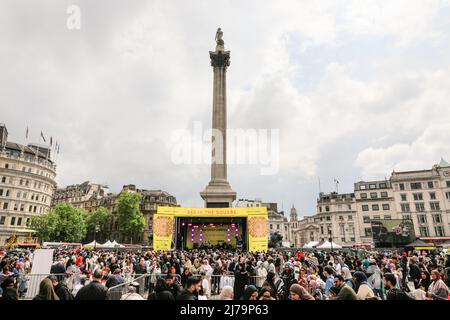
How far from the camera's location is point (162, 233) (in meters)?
32.8

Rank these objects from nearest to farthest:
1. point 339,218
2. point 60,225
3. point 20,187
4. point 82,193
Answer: point 60,225, point 20,187, point 339,218, point 82,193

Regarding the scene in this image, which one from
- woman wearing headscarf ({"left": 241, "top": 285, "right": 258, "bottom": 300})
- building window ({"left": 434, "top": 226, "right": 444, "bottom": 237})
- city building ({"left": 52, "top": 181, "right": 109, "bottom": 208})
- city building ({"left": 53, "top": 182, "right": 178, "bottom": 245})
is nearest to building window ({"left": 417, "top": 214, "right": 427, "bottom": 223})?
building window ({"left": 434, "top": 226, "right": 444, "bottom": 237})

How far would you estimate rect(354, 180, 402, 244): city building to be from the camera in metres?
69.1

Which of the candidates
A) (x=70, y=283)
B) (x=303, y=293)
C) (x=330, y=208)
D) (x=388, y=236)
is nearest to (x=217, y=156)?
(x=388, y=236)

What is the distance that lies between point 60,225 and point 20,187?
1551 cm

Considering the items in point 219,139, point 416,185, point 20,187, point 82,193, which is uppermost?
point 82,193

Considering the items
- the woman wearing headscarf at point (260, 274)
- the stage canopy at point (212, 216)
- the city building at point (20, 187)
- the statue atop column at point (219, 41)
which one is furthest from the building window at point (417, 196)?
the city building at point (20, 187)

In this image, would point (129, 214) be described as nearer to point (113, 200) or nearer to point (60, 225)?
point (60, 225)

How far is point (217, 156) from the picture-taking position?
43.8 m

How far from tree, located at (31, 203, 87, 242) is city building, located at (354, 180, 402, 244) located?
7062cm

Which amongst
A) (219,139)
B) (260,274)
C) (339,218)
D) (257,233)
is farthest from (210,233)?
(339,218)

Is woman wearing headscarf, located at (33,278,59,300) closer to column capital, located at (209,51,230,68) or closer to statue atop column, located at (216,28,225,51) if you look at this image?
column capital, located at (209,51,230,68)

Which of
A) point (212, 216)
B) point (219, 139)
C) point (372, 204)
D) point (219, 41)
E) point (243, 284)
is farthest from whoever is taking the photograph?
point (372, 204)
